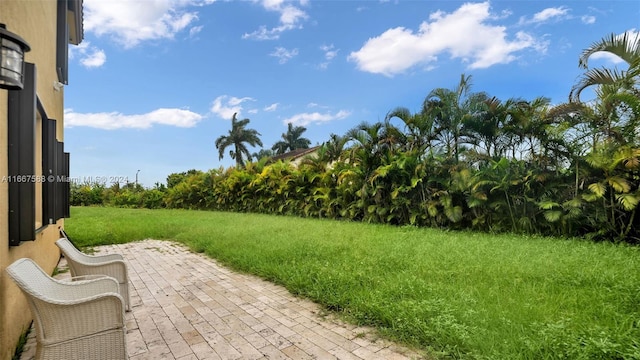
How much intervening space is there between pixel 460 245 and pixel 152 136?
16.3 metres

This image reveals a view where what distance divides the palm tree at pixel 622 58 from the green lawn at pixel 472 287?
10.6 ft

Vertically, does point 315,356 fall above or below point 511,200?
below

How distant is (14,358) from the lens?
8.16 ft

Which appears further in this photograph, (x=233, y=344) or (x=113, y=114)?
(x=113, y=114)

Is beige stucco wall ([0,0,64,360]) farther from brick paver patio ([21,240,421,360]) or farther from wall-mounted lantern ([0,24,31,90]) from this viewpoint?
wall-mounted lantern ([0,24,31,90])

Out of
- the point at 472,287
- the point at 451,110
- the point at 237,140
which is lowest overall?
the point at 472,287

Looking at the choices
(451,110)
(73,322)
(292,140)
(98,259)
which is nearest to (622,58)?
(451,110)

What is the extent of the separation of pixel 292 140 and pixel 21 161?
121ft

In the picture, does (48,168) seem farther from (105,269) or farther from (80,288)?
(80,288)

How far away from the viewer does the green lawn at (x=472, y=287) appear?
243 cm

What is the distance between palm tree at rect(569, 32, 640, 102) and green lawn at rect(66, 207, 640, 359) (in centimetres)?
322

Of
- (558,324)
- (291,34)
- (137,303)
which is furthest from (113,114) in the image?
(558,324)

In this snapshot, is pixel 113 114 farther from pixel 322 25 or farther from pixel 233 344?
pixel 233 344

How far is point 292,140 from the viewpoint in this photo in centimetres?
3909
